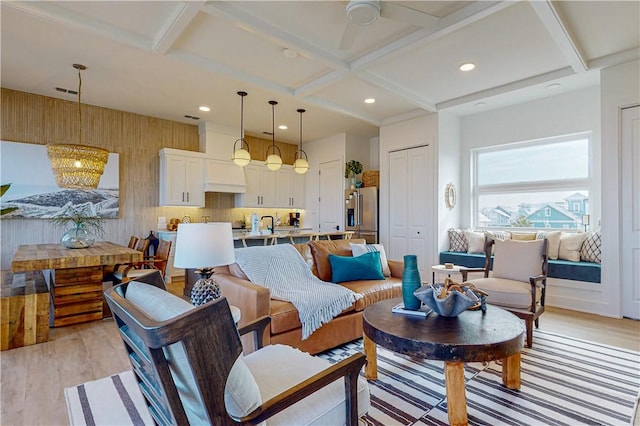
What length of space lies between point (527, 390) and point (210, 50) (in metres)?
4.15

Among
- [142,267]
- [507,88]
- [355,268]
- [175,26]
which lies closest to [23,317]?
[142,267]

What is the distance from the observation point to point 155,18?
2.98 meters

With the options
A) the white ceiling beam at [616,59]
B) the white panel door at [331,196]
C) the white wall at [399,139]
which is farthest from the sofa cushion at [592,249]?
the white panel door at [331,196]

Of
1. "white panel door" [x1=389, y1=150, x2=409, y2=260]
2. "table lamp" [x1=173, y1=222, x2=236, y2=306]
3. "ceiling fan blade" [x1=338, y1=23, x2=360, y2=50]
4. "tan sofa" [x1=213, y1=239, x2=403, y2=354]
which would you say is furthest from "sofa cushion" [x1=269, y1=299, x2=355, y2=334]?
"white panel door" [x1=389, y1=150, x2=409, y2=260]

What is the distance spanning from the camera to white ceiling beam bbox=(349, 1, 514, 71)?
2.79 meters

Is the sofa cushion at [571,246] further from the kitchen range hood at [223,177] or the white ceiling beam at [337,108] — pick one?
the kitchen range hood at [223,177]

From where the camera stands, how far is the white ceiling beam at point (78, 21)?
278cm

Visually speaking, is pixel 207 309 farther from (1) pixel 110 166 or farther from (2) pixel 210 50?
(1) pixel 110 166

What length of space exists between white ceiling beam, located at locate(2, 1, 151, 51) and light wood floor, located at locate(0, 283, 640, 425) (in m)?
2.89

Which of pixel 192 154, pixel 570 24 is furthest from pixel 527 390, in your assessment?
pixel 192 154

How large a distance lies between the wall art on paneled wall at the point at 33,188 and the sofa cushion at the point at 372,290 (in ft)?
14.6

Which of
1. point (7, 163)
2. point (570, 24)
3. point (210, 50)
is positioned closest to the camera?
point (570, 24)

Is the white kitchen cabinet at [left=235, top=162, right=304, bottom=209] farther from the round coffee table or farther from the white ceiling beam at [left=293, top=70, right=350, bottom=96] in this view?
the round coffee table

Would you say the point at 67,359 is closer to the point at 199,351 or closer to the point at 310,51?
the point at 199,351
